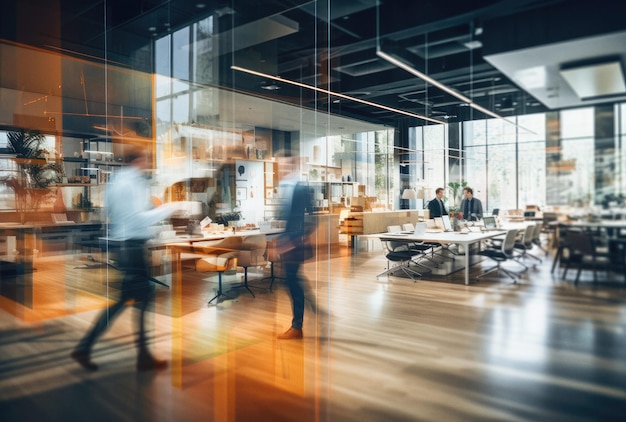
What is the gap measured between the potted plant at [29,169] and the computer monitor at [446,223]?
572cm

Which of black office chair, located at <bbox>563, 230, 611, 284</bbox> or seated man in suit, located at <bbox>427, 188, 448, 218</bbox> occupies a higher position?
seated man in suit, located at <bbox>427, 188, 448, 218</bbox>

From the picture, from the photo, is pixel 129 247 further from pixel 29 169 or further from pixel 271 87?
pixel 29 169

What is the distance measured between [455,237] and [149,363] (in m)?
2.50

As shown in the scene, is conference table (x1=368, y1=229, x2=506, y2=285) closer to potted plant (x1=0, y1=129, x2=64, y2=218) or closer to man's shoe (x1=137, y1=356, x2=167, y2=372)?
man's shoe (x1=137, y1=356, x2=167, y2=372)

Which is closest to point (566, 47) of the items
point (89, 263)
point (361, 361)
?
point (361, 361)

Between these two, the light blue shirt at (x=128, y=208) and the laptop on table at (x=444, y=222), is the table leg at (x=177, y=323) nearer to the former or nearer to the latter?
the light blue shirt at (x=128, y=208)

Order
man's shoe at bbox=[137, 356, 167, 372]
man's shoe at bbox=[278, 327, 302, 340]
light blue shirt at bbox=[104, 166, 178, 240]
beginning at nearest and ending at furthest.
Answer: man's shoe at bbox=[137, 356, 167, 372] < light blue shirt at bbox=[104, 166, 178, 240] < man's shoe at bbox=[278, 327, 302, 340]

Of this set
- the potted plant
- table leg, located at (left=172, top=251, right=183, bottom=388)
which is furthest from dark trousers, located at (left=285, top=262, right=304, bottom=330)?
the potted plant

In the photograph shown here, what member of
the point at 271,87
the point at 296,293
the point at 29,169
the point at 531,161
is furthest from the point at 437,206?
the point at 29,169

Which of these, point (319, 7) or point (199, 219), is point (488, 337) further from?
point (199, 219)

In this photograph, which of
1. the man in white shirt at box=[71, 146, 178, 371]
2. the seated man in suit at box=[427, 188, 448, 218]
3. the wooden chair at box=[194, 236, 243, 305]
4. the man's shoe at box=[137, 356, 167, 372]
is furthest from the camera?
the wooden chair at box=[194, 236, 243, 305]

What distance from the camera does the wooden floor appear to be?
2453 millimetres

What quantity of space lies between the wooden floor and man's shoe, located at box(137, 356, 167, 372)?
98 millimetres

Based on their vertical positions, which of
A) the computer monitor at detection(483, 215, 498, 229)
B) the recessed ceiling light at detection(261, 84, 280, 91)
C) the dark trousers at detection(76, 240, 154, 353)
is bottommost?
the dark trousers at detection(76, 240, 154, 353)
